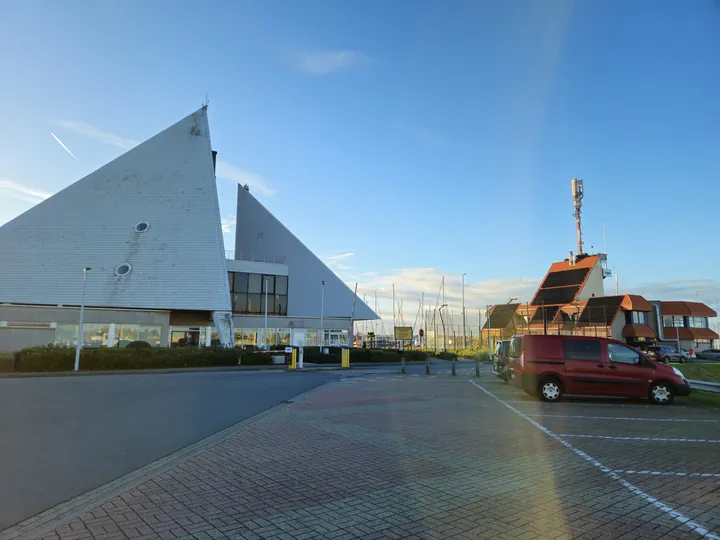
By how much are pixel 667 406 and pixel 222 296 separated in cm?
2645

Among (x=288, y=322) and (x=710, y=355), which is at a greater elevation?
(x=288, y=322)

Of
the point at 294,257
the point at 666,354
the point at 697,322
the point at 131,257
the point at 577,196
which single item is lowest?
the point at 666,354

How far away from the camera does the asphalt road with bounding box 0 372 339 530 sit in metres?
5.17

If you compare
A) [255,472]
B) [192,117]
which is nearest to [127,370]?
[255,472]

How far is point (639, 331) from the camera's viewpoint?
4597cm

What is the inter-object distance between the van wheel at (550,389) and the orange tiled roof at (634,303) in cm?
3995

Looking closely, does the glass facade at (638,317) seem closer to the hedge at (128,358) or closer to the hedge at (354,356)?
the hedge at (354,356)

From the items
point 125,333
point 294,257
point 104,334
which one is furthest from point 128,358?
point 294,257

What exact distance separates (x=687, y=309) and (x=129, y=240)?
53802 millimetres

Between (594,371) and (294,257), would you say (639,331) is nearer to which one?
(294,257)

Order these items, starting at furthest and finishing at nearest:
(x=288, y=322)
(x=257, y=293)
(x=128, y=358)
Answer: (x=288, y=322)
(x=257, y=293)
(x=128, y=358)

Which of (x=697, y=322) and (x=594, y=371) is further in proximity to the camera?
(x=697, y=322)

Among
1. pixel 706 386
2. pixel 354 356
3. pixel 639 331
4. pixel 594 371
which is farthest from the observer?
pixel 639 331

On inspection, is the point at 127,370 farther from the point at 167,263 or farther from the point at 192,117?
the point at 192,117
